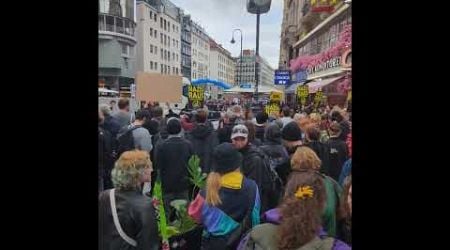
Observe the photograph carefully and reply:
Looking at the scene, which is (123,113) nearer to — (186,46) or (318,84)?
(186,46)

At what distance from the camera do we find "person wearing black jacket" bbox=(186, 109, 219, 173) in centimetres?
197

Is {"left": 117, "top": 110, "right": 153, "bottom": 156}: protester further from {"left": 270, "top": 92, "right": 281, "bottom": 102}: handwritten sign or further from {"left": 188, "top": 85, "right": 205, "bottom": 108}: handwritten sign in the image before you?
{"left": 270, "top": 92, "right": 281, "bottom": 102}: handwritten sign

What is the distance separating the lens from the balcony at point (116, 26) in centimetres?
179

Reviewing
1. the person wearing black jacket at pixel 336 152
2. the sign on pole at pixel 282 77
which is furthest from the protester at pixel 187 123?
the person wearing black jacket at pixel 336 152

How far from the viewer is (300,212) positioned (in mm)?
1753

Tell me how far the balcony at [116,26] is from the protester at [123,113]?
0.33 metres

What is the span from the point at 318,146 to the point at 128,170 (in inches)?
37.2

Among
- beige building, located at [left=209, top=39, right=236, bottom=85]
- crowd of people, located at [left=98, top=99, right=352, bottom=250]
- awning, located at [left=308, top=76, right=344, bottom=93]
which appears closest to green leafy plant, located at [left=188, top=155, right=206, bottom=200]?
crowd of people, located at [left=98, top=99, right=352, bottom=250]

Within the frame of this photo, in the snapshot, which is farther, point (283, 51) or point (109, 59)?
point (283, 51)
